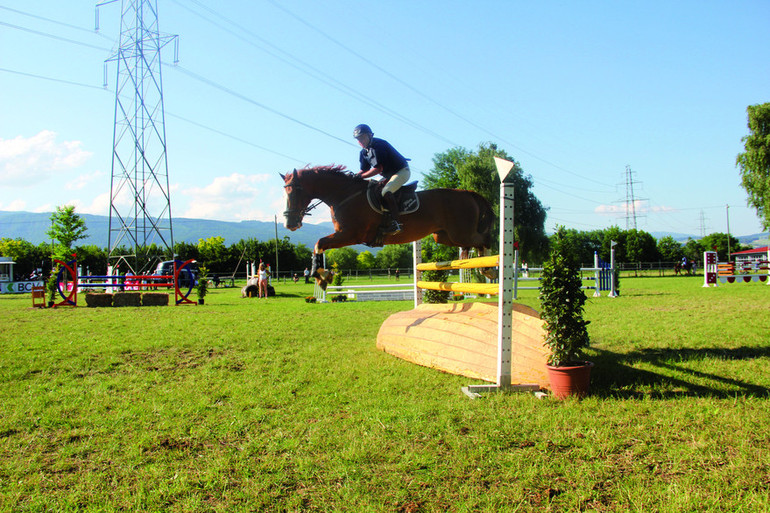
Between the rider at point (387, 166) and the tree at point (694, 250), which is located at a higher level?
the tree at point (694, 250)

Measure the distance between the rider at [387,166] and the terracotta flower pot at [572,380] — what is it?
2416mm

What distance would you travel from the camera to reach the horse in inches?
213

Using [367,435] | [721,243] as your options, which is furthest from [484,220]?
[721,243]

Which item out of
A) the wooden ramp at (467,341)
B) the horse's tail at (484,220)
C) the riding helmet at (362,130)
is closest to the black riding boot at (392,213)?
the riding helmet at (362,130)

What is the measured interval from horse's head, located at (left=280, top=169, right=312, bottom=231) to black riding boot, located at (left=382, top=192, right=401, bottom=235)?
1044mm

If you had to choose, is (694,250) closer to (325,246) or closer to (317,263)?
(317,263)

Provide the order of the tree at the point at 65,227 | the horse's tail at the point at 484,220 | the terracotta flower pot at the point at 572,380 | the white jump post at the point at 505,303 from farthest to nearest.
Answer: the tree at the point at 65,227
the horse's tail at the point at 484,220
the white jump post at the point at 505,303
the terracotta flower pot at the point at 572,380

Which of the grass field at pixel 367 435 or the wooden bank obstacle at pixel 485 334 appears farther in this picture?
the wooden bank obstacle at pixel 485 334

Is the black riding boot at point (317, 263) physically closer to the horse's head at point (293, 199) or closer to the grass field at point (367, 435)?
the horse's head at point (293, 199)

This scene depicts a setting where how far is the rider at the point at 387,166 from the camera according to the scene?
208 inches

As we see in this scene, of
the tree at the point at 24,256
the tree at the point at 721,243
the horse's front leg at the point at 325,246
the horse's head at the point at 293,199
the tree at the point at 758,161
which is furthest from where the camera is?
the tree at the point at 721,243

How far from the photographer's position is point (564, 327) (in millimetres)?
3900

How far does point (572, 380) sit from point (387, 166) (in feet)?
10.00

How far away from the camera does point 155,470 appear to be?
2619mm
